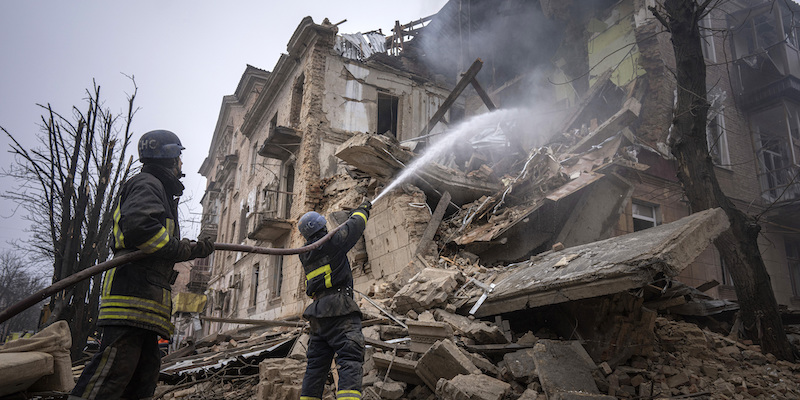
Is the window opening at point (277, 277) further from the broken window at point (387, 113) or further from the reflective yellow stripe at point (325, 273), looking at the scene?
the reflective yellow stripe at point (325, 273)

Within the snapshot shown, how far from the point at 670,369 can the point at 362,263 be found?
669cm

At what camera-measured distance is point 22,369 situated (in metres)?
3.28

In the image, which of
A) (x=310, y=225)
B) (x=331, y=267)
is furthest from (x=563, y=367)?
(x=310, y=225)

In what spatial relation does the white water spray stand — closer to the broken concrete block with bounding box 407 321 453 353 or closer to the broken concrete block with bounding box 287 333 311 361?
the broken concrete block with bounding box 287 333 311 361

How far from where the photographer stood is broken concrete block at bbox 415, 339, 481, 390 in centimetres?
408

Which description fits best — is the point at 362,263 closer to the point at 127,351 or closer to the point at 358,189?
the point at 358,189

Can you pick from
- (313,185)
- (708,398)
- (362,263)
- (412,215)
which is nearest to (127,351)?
(708,398)

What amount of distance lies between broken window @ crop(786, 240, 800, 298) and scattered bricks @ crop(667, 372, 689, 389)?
44.9 feet

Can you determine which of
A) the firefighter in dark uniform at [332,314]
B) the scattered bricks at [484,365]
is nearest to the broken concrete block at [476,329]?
the scattered bricks at [484,365]

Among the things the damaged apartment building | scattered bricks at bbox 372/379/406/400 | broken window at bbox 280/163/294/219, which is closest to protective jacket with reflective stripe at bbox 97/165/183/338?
scattered bricks at bbox 372/379/406/400

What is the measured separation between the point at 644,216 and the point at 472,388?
9847 millimetres

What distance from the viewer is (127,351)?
2967 mm

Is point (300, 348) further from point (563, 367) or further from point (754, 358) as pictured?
point (754, 358)

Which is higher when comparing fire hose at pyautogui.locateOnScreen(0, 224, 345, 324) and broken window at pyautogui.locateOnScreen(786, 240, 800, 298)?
broken window at pyautogui.locateOnScreen(786, 240, 800, 298)
